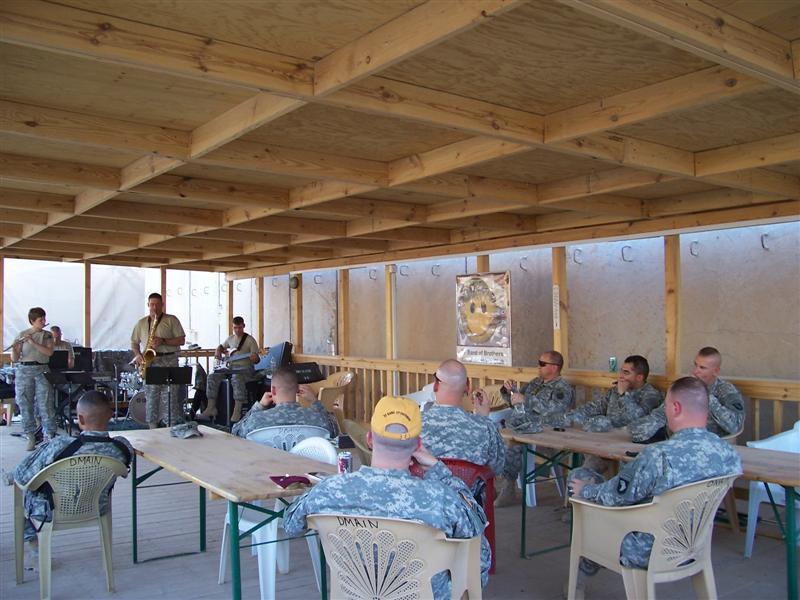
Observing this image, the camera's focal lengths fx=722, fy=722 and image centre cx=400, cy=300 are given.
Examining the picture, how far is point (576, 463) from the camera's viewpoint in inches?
192

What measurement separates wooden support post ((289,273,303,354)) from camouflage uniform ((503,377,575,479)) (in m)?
5.55

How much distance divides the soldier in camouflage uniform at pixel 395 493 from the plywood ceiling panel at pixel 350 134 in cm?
173

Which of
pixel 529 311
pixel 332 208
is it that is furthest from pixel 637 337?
pixel 332 208

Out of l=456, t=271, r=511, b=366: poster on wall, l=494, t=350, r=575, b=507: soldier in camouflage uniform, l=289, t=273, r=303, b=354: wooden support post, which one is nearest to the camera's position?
l=494, t=350, r=575, b=507: soldier in camouflage uniform

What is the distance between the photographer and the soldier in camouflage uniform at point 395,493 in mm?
2361

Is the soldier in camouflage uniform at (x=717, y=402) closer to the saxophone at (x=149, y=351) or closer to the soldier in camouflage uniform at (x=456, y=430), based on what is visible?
the soldier in camouflage uniform at (x=456, y=430)

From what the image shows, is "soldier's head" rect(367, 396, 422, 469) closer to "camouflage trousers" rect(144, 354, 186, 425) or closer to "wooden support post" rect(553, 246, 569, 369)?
"wooden support post" rect(553, 246, 569, 369)

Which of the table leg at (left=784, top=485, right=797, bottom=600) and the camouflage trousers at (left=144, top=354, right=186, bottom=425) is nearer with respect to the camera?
the table leg at (left=784, top=485, right=797, bottom=600)

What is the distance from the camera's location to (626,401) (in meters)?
5.47

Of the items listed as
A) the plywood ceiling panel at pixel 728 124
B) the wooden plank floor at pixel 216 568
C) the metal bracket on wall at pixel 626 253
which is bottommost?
the wooden plank floor at pixel 216 568

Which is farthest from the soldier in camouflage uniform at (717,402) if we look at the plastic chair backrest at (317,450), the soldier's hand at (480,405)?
the plastic chair backrest at (317,450)

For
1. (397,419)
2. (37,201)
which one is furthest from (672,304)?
(37,201)

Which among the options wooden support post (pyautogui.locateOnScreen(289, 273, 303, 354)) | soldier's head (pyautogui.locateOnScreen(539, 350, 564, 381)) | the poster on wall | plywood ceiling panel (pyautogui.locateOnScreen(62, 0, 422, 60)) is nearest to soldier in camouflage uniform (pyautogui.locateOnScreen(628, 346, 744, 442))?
soldier's head (pyautogui.locateOnScreen(539, 350, 564, 381))

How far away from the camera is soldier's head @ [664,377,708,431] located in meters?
3.02
